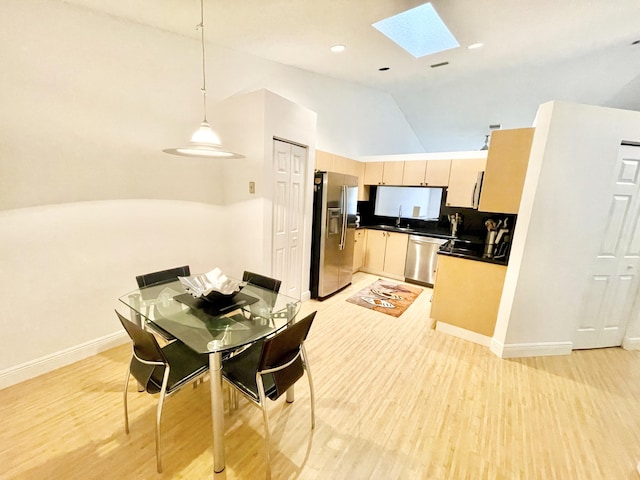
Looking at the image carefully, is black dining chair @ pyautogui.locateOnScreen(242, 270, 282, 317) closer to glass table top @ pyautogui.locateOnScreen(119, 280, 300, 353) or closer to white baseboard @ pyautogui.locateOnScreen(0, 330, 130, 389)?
glass table top @ pyautogui.locateOnScreen(119, 280, 300, 353)

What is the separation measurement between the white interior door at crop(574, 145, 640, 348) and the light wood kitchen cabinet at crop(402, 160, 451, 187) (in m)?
2.01

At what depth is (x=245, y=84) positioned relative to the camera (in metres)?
3.08

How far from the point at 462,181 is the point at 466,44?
73.1 inches

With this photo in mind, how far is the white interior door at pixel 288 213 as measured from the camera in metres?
2.95

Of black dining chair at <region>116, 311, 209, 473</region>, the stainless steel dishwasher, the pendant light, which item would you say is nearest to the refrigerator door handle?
the stainless steel dishwasher

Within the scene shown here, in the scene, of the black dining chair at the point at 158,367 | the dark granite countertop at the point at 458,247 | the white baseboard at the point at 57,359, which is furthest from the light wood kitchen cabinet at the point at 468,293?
the white baseboard at the point at 57,359

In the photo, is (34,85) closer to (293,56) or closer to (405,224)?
(293,56)

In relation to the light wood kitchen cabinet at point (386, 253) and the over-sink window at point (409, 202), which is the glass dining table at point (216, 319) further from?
the over-sink window at point (409, 202)

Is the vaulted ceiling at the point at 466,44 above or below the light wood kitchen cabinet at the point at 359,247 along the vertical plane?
above

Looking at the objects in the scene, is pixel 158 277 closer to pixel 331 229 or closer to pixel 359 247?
pixel 331 229

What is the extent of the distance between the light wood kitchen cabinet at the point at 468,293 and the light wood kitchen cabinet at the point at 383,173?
2.29 m

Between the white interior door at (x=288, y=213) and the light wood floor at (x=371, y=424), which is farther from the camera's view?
the white interior door at (x=288, y=213)

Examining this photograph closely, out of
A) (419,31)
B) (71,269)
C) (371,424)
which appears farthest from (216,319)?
(419,31)

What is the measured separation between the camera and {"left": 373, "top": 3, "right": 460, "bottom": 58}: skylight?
7.51 ft
